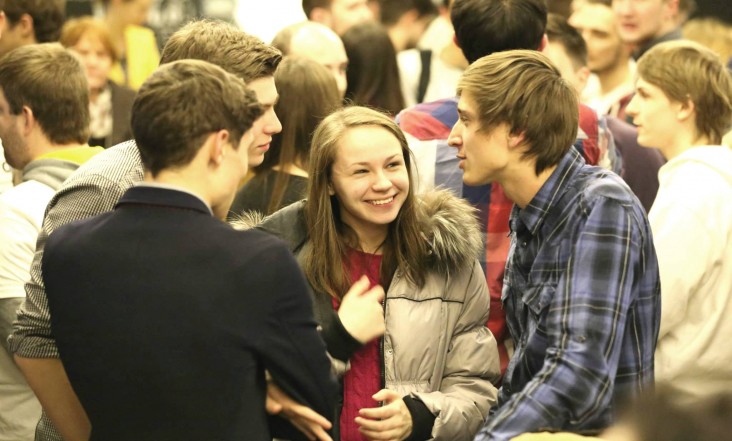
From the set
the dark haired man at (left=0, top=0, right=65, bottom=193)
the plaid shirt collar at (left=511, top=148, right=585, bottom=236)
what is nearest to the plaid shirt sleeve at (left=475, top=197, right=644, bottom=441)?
the plaid shirt collar at (left=511, top=148, right=585, bottom=236)

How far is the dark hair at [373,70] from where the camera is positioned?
211 inches

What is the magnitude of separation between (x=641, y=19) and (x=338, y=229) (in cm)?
346

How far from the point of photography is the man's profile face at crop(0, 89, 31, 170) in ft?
13.0

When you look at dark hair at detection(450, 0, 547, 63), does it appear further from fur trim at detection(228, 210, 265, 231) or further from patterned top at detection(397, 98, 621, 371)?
fur trim at detection(228, 210, 265, 231)

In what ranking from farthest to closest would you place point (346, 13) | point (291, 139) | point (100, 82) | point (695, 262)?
point (346, 13) < point (100, 82) < point (291, 139) < point (695, 262)

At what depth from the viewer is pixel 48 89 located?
12.8 feet

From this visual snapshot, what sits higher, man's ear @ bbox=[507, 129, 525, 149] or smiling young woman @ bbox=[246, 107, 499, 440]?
man's ear @ bbox=[507, 129, 525, 149]

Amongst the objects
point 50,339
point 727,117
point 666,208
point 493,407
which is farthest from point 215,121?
point 727,117

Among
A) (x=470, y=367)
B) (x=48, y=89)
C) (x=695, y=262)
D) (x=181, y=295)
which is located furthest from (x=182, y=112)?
(x=695, y=262)

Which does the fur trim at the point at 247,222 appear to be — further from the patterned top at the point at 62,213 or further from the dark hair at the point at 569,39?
the dark hair at the point at 569,39

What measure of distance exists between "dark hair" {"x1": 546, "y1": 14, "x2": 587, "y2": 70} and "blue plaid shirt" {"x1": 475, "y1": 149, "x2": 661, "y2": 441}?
290cm

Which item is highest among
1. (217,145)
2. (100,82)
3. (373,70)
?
(217,145)

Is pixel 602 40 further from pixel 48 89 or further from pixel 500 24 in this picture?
pixel 48 89

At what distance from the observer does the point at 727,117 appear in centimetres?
434
